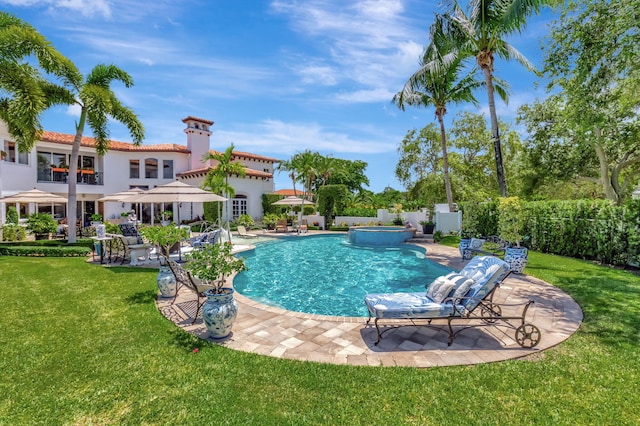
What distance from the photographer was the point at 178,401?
3367mm

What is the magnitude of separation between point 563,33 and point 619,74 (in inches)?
80.2

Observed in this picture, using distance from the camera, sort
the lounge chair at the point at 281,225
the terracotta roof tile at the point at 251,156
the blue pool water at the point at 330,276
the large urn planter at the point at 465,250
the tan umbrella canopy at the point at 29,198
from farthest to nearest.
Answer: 1. the terracotta roof tile at the point at 251,156
2. the lounge chair at the point at 281,225
3. the tan umbrella canopy at the point at 29,198
4. the large urn planter at the point at 465,250
5. the blue pool water at the point at 330,276

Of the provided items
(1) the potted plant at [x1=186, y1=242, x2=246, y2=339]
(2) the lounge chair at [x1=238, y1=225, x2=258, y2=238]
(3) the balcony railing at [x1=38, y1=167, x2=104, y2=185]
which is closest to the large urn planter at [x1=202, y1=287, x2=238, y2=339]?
(1) the potted plant at [x1=186, y1=242, x2=246, y2=339]

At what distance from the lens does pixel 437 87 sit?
18.9 metres

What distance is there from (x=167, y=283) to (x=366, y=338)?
479 cm

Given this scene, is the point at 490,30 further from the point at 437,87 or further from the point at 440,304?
the point at 440,304

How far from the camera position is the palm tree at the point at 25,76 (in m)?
11.9

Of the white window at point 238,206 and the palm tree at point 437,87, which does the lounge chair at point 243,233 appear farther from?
the palm tree at point 437,87

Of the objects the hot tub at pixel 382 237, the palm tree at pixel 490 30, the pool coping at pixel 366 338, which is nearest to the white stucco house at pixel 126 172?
the hot tub at pixel 382 237

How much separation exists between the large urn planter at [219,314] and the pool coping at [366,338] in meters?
0.15

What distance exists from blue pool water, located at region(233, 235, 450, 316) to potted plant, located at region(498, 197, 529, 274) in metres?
2.19

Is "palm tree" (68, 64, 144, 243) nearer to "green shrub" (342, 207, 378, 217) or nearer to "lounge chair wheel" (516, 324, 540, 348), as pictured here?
"green shrub" (342, 207, 378, 217)

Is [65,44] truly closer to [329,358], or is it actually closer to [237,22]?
[237,22]

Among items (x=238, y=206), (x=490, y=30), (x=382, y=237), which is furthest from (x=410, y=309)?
(x=238, y=206)
